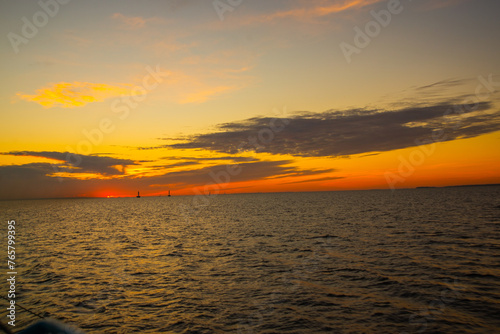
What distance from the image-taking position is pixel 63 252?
138ft

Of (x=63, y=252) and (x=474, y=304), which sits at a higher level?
(x=474, y=304)

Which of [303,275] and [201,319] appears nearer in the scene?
[201,319]

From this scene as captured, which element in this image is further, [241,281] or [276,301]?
[241,281]

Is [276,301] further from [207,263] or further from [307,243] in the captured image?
[307,243]

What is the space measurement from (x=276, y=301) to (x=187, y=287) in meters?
8.03

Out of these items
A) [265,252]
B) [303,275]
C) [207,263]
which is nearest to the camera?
[303,275]

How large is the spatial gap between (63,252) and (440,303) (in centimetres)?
4412

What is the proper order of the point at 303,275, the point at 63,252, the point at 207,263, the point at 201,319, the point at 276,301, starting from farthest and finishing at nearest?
the point at 63,252
the point at 207,263
the point at 303,275
the point at 276,301
the point at 201,319

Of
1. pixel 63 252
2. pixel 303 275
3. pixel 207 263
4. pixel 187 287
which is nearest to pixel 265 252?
pixel 207 263

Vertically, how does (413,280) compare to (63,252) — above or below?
above

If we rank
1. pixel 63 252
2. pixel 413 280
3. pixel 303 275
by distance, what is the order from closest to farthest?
pixel 413 280
pixel 303 275
pixel 63 252

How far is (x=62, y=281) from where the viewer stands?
27938mm

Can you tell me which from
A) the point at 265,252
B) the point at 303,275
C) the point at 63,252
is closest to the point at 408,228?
the point at 265,252

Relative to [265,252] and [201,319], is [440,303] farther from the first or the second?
[265,252]
